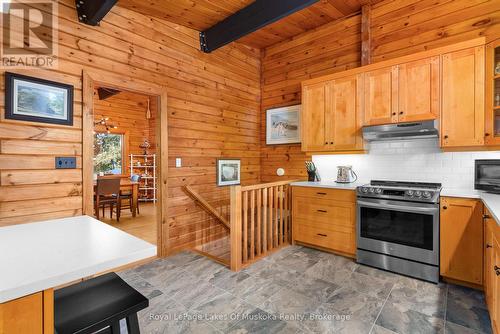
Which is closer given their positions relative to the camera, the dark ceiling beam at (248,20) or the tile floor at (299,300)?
the tile floor at (299,300)

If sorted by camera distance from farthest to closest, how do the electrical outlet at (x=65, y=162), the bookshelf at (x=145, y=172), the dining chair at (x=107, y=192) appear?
the bookshelf at (x=145, y=172) < the dining chair at (x=107, y=192) < the electrical outlet at (x=65, y=162)

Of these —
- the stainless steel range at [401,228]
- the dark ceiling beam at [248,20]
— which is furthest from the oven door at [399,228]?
the dark ceiling beam at [248,20]

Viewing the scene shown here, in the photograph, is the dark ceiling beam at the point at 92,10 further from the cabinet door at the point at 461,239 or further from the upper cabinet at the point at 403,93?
the cabinet door at the point at 461,239

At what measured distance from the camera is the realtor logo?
6.99ft

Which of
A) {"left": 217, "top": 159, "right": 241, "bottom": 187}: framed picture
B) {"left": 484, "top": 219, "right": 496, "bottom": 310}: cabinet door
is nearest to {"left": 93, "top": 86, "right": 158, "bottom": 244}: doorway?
{"left": 217, "top": 159, "right": 241, "bottom": 187}: framed picture

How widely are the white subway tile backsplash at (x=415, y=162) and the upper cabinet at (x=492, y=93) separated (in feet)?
1.15

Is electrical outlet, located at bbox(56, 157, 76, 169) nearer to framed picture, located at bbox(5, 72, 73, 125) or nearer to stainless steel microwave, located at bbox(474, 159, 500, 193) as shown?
framed picture, located at bbox(5, 72, 73, 125)

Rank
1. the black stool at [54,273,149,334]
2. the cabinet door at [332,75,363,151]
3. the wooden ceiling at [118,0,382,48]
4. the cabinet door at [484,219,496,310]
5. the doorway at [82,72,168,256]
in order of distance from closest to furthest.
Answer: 1. the black stool at [54,273,149,334]
2. the cabinet door at [484,219,496,310]
3. the wooden ceiling at [118,0,382,48]
4. the cabinet door at [332,75,363,151]
5. the doorway at [82,72,168,256]

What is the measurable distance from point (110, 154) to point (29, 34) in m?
5.84

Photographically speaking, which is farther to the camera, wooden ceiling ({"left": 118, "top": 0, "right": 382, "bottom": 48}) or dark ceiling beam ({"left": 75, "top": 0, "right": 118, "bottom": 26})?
wooden ceiling ({"left": 118, "top": 0, "right": 382, "bottom": 48})

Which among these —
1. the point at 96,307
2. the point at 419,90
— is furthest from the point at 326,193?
the point at 96,307

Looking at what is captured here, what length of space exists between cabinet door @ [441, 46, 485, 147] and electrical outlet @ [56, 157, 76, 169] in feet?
12.1

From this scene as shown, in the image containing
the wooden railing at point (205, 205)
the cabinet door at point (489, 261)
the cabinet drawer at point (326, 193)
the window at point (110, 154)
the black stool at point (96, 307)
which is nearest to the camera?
the black stool at point (96, 307)

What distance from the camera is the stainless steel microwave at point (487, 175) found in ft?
8.40
